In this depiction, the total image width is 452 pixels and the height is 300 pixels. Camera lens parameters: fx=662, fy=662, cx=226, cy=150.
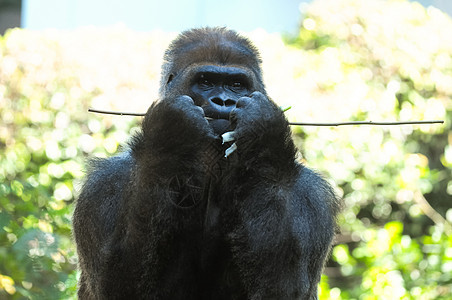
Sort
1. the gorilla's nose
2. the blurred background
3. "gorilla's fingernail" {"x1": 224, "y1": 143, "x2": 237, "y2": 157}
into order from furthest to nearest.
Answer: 1. the blurred background
2. the gorilla's nose
3. "gorilla's fingernail" {"x1": 224, "y1": 143, "x2": 237, "y2": 157}

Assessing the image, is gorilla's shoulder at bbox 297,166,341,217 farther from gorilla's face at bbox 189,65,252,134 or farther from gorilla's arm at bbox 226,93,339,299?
gorilla's face at bbox 189,65,252,134

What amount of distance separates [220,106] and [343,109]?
4368 millimetres

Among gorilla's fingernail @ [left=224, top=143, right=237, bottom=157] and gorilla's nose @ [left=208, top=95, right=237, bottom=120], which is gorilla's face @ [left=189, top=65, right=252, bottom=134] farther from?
gorilla's fingernail @ [left=224, top=143, right=237, bottom=157]

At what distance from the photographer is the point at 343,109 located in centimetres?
709

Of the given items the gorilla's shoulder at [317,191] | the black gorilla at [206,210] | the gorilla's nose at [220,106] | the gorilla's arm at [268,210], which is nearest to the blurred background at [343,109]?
the gorilla's shoulder at [317,191]

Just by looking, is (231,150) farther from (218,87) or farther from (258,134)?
(218,87)

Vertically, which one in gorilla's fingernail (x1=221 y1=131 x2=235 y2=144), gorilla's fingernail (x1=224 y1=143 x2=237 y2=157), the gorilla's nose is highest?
the gorilla's nose

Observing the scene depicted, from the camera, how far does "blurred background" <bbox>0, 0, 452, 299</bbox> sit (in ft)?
20.2

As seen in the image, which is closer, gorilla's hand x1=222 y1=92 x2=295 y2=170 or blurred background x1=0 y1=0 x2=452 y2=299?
gorilla's hand x1=222 y1=92 x2=295 y2=170

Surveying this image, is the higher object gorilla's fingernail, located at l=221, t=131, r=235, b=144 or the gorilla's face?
the gorilla's face

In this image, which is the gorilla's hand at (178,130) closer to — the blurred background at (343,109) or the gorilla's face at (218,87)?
the gorilla's face at (218,87)

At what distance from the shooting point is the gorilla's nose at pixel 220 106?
2887 mm

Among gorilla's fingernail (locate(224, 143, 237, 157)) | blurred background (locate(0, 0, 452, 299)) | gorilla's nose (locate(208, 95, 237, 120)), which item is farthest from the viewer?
blurred background (locate(0, 0, 452, 299))

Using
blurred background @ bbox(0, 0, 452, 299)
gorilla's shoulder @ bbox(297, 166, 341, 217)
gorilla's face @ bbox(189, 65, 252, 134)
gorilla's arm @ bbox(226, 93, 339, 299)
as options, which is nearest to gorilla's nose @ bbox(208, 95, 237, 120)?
gorilla's face @ bbox(189, 65, 252, 134)
